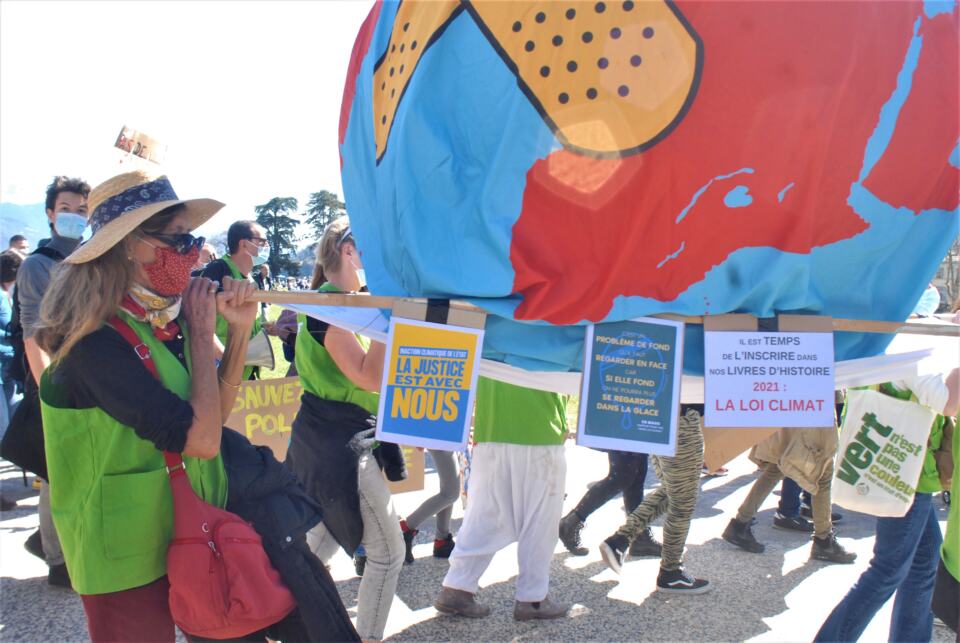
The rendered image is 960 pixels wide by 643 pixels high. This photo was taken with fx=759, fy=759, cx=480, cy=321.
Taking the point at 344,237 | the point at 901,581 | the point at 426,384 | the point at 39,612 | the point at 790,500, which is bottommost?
the point at 39,612

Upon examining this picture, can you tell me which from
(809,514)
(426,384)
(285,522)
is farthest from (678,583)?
(426,384)

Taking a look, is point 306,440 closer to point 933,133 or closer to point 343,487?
point 343,487

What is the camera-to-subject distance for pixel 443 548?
466 cm

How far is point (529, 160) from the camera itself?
176 cm

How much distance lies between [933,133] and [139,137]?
224 centimetres

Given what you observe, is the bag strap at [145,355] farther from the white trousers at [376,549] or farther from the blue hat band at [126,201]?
the white trousers at [376,549]

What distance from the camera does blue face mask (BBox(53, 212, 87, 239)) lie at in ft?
12.5

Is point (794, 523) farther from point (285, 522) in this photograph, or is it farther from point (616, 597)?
point (285, 522)

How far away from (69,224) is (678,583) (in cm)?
370

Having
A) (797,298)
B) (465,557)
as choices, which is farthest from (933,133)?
(465,557)

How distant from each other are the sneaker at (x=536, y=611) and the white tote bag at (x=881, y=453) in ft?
4.90

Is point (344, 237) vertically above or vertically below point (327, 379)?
above

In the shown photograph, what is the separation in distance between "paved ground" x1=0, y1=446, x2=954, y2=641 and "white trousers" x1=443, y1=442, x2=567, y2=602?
250mm

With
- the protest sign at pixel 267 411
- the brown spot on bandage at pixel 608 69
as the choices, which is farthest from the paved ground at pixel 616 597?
the brown spot on bandage at pixel 608 69
